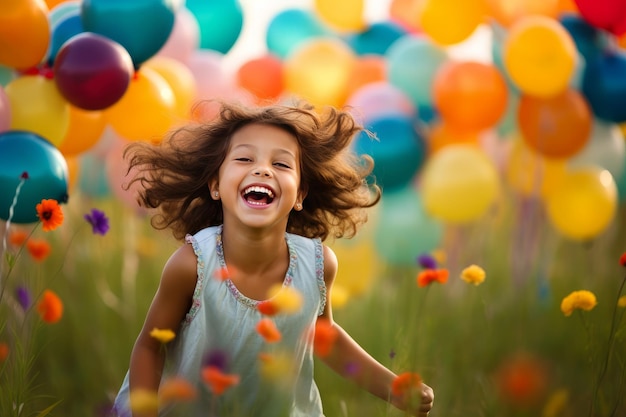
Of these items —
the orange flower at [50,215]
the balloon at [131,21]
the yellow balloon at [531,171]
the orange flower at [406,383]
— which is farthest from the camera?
the yellow balloon at [531,171]

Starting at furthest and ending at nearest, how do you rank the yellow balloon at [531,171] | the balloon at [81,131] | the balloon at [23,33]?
1. the yellow balloon at [531,171]
2. the balloon at [81,131]
3. the balloon at [23,33]

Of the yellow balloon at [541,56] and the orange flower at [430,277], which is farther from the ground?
the orange flower at [430,277]

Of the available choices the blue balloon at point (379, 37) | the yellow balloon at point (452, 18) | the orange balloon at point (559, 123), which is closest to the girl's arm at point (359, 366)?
the orange balloon at point (559, 123)

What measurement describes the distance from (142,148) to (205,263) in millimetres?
402

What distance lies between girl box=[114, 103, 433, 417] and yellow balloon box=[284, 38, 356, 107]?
4.53 ft

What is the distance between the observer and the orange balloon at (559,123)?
2811 mm

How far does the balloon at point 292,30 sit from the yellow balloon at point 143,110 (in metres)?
1.28

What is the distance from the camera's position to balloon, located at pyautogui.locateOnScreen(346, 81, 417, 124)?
292 centimetres

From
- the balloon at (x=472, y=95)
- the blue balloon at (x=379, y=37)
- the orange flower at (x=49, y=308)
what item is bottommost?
the blue balloon at (x=379, y=37)

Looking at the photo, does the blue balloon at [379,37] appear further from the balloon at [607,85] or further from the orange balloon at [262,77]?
the balloon at [607,85]

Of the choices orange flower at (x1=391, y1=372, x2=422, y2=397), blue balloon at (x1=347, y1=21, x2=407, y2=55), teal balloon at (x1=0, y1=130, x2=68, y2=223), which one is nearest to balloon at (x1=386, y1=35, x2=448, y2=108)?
blue balloon at (x1=347, y1=21, x2=407, y2=55)

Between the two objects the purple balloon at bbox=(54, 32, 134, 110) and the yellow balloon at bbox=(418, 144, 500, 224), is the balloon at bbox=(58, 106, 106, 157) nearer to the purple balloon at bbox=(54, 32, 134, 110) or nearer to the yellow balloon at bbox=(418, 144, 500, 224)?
the purple balloon at bbox=(54, 32, 134, 110)

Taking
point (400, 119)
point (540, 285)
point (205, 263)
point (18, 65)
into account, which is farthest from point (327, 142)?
point (540, 285)

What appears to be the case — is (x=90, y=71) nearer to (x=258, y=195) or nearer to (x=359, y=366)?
(x=258, y=195)
